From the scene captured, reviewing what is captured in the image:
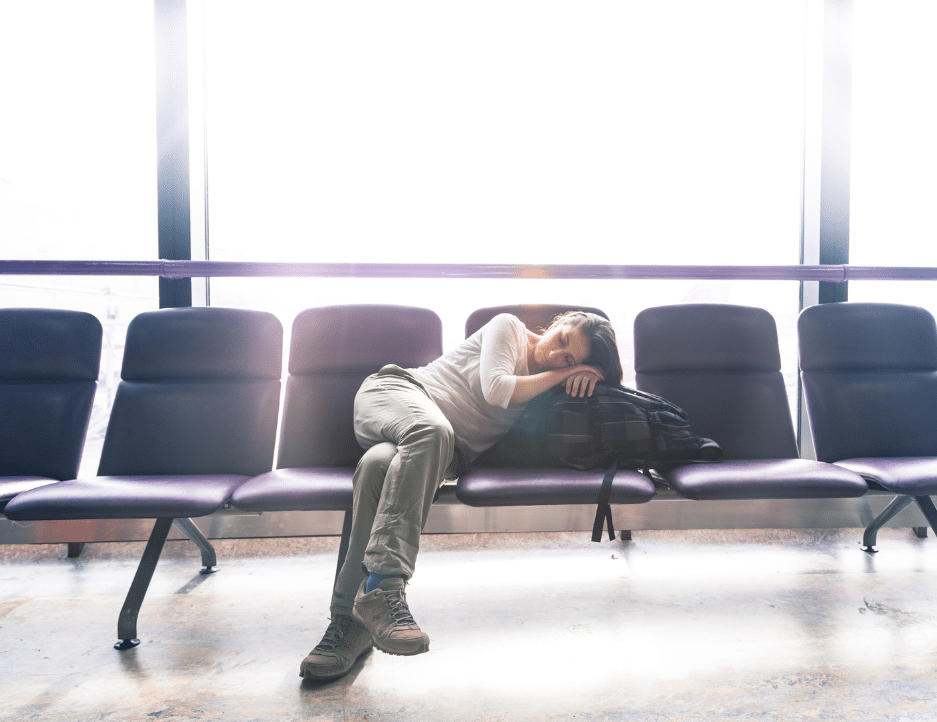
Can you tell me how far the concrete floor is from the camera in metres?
1.05

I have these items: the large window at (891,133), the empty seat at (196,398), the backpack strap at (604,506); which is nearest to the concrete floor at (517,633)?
the backpack strap at (604,506)

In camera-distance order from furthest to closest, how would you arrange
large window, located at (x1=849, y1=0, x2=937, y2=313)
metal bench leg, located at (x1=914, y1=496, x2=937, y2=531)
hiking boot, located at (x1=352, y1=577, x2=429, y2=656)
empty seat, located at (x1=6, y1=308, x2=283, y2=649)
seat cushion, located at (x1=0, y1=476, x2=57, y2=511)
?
large window, located at (x1=849, y1=0, x2=937, y2=313) → empty seat, located at (x1=6, y1=308, x2=283, y2=649) → metal bench leg, located at (x1=914, y1=496, x2=937, y2=531) → seat cushion, located at (x1=0, y1=476, x2=57, y2=511) → hiking boot, located at (x1=352, y1=577, x2=429, y2=656)

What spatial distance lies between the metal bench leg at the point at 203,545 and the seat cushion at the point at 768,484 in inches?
56.7

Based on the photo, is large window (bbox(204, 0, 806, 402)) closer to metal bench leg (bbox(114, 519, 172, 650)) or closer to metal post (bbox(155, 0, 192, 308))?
metal post (bbox(155, 0, 192, 308))

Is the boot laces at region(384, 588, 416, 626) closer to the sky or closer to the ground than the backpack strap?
closer to the ground

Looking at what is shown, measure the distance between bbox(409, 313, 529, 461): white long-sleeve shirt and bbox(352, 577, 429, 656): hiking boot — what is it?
53cm

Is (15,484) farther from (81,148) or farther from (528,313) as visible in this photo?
(528,313)

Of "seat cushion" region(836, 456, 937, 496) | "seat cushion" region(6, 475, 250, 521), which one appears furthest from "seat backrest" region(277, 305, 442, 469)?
"seat cushion" region(836, 456, 937, 496)

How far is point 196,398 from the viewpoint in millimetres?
1779

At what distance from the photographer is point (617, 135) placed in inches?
84.2

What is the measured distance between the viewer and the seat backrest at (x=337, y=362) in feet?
5.72

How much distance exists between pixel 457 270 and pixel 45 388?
56.3 inches

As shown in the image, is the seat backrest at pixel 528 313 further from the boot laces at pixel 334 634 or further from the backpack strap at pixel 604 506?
the boot laces at pixel 334 634

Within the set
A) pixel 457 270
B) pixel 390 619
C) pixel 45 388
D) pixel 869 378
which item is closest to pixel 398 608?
pixel 390 619
